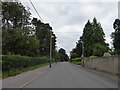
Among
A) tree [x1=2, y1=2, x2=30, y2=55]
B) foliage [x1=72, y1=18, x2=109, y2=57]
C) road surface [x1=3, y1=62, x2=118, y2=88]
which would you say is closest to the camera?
road surface [x1=3, y1=62, x2=118, y2=88]

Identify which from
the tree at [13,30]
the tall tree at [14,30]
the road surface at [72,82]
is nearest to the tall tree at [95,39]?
the tall tree at [14,30]

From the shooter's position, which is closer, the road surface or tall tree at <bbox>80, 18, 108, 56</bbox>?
the road surface

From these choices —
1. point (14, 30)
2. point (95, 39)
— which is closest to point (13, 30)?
point (14, 30)

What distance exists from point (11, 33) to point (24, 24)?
7.18 meters

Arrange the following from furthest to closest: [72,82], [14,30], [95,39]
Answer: [95,39]
[14,30]
[72,82]

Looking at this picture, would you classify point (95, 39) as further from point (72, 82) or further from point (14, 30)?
point (72, 82)

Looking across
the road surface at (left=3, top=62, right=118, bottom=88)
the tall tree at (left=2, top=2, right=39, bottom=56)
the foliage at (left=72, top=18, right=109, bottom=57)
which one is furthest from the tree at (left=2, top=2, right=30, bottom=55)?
the foliage at (left=72, top=18, right=109, bottom=57)

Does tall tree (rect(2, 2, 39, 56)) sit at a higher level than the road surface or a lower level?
higher

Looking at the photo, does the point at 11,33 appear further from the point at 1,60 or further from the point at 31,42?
the point at 1,60

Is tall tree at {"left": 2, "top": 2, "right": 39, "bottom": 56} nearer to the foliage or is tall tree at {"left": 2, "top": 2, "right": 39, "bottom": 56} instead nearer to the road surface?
the road surface

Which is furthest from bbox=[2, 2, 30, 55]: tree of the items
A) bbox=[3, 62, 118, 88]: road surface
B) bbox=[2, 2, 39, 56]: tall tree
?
bbox=[3, 62, 118, 88]: road surface

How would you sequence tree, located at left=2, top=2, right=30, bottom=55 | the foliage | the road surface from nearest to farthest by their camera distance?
the road surface < tree, located at left=2, top=2, right=30, bottom=55 < the foliage

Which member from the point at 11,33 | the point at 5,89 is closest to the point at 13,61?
the point at 5,89

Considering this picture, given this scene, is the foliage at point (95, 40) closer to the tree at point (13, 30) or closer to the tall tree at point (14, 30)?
the tall tree at point (14, 30)
